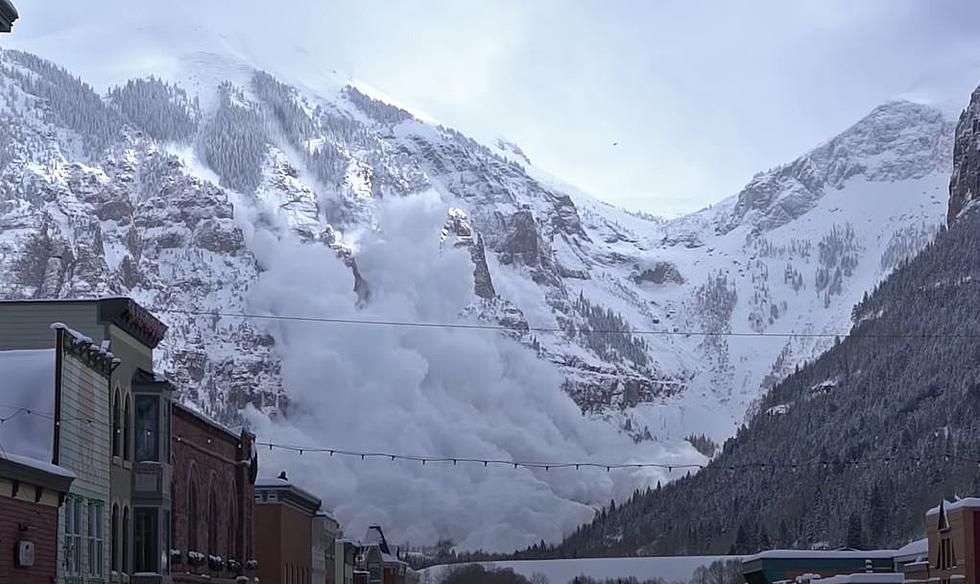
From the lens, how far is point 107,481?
5650 cm

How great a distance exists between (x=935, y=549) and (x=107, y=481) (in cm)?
4739

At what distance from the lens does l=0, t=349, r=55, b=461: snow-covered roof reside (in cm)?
4981

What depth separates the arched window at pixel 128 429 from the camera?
196 ft

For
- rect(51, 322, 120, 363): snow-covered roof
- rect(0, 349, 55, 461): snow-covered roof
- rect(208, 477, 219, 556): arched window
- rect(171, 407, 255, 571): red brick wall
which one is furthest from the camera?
rect(208, 477, 219, 556): arched window

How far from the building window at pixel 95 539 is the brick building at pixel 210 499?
33.8ft

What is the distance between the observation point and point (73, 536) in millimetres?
51719

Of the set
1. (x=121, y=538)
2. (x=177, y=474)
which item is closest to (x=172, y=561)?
(x=177, y=474)

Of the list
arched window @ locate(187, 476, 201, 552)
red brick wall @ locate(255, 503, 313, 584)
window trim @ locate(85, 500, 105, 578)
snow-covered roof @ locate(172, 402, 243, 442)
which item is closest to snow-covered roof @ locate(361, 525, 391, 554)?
red brick wall @ locate(255, 503, 313, 584)

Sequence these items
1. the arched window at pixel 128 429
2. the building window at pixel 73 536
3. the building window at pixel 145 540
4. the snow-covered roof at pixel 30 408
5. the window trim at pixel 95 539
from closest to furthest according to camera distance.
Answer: the snow-covered roof at pixel 30 408
the building window at pixel 73 536
the window trim at pixel 95 539
the arched window at pixel 128 429
the building window at pixel 145 540

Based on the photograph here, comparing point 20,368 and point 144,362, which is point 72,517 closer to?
point 20,368

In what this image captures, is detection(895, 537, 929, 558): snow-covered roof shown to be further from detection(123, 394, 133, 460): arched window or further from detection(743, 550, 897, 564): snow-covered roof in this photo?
detection(123, 394, 133, 460): arched window

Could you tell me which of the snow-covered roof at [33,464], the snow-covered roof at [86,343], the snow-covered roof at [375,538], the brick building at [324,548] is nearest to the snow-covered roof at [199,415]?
the snow-covered roof at [86,343]

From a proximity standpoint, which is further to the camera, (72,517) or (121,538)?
(121,538)

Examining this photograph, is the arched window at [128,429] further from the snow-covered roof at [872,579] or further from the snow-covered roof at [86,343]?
the snow-covered roof at [872,579]
